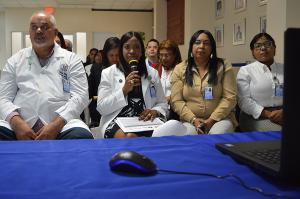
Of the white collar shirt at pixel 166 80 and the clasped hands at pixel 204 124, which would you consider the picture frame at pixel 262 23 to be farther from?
the clasped hands at pixel 204 124

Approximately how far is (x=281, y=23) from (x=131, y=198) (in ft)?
10.3

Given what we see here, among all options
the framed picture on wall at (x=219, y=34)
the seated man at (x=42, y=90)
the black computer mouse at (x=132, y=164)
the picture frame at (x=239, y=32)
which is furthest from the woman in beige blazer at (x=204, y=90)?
the framed picture on wall at (x=219, y=34)

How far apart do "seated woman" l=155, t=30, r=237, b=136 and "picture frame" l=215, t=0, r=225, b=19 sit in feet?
8.86

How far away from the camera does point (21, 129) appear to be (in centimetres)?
219

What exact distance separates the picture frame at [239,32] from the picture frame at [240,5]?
17 centimetres

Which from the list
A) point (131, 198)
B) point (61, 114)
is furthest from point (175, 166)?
point (61, 114)

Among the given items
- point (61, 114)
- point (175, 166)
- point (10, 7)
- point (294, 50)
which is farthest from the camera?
point (10, 7)

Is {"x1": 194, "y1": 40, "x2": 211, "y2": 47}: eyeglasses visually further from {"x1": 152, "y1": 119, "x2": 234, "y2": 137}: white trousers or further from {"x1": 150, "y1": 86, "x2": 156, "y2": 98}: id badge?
{"x1": 152, "y1": 119, "x2": 234, "y2": 137}: white trousers

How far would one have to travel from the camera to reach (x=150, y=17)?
11156 mm

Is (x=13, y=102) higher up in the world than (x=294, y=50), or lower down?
lower down

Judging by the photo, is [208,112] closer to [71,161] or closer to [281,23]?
[281,23]

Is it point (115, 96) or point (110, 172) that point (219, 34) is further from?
point (110, 172)

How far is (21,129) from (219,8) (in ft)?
13.6

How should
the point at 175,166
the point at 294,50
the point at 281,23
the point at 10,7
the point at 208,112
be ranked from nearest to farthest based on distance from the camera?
the point at 294,50, the point at 175,166, the point at 208,112, the point at 281,23, the point at 10,7
